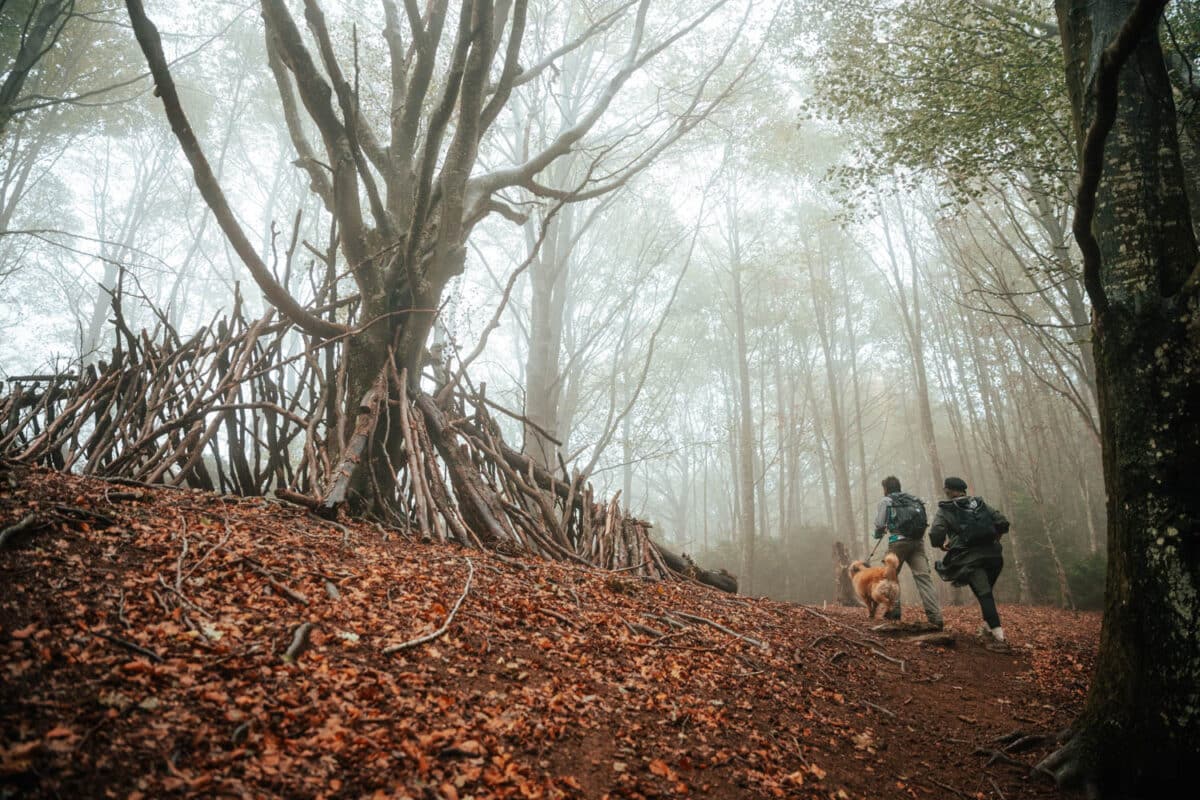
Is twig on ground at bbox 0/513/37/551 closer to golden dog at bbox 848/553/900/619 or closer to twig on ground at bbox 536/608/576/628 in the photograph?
twig on ground at bbox 536/608/576/628

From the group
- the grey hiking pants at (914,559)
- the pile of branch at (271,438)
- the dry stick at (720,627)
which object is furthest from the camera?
the grey hiking pants at (914,559)

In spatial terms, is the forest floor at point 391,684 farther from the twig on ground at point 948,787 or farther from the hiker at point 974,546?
the hiker at point 974,546

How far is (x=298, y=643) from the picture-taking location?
169cm

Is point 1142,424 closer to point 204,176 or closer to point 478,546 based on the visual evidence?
point 478,546

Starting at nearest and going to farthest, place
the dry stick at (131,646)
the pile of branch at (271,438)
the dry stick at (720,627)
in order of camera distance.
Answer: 1. the dry stick at (131,646)
2. the dry stick at (720,627)
3. the pile of branch at (271,438)

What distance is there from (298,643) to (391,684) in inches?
12.4

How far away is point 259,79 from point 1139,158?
859 inches

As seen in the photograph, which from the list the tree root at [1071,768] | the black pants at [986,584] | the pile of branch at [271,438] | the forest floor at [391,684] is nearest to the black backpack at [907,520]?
the black pants at [986,584]

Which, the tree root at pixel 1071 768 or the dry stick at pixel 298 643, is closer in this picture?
the dry stick at pixel 298 643

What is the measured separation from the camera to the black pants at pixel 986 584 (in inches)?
202

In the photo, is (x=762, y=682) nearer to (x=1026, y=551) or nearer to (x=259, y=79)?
(x=1026, y=551)

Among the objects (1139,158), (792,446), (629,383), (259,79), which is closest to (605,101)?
(1139,158)

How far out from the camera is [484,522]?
13.0ft

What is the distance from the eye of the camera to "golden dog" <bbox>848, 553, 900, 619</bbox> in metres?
5.62
